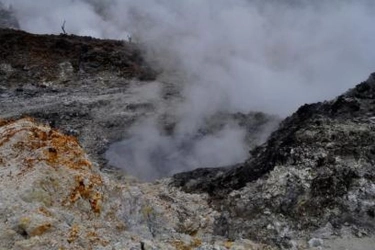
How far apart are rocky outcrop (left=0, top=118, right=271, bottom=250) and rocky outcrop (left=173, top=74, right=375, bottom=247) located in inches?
32.8

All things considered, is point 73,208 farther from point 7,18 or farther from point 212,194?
point 7,18

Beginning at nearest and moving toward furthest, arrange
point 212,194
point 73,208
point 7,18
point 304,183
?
point 73,208 → point 304,183 → point 212,194 → point 7,18

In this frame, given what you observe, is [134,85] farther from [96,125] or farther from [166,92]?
Answer: [96,125]

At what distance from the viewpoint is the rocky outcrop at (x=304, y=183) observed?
1212 centimetres

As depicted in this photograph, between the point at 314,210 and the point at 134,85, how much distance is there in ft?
56.8

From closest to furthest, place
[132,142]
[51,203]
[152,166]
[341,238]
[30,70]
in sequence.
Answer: [51,203] < [341,238] < [152,166] < [132,142] < [30,70]

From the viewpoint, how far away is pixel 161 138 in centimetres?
2144

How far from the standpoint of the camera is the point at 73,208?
1064 centimetres

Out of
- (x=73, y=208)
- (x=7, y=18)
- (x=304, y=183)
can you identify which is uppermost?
(x=7, y=18)

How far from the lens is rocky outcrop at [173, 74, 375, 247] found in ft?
39.8

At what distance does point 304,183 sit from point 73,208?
571cm

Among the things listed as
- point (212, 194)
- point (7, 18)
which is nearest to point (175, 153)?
point (212, 194)

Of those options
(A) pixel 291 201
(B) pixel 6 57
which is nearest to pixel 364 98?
(A) pixel 291 201

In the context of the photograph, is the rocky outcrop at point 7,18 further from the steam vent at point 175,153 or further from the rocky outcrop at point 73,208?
the rocky outcrop at point 73,208
